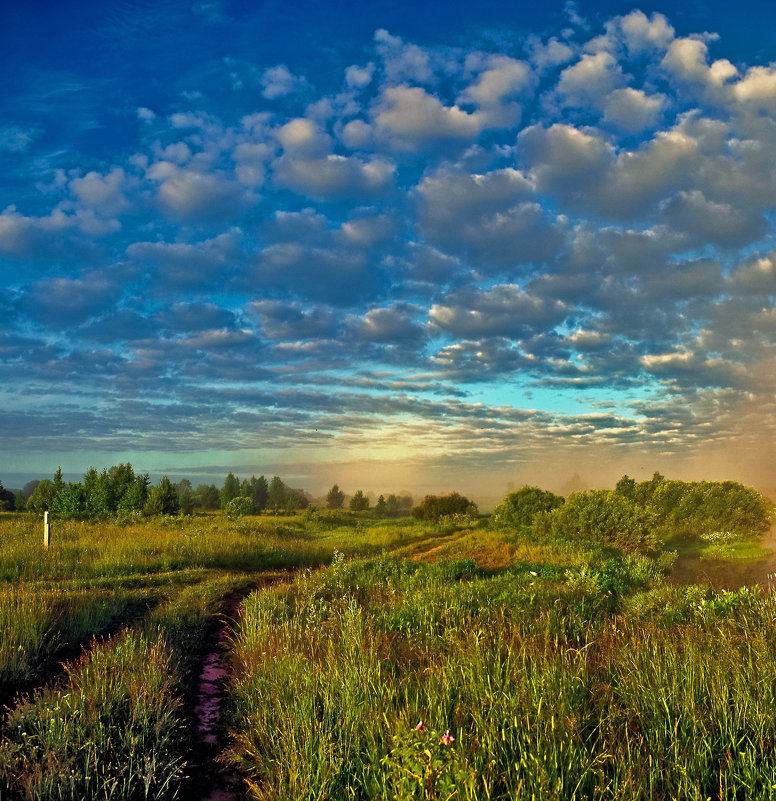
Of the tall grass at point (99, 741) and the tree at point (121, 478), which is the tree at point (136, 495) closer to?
the tree at point (121, 478)

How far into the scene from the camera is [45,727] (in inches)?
184

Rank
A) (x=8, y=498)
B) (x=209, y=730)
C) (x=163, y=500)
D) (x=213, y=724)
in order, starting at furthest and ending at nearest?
(x=8, y=498), (x=163, y=500), (x=213, y=724), (x=209, y=730)

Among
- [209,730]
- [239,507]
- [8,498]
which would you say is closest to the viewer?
[209,730]

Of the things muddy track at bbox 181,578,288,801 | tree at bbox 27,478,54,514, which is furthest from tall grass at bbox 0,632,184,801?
tree at bbox 27,478,54,514

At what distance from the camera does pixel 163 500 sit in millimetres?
36281

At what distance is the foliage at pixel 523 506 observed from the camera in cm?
2766

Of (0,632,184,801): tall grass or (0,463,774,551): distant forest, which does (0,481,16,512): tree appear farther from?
(0,632,184,801): tall grass

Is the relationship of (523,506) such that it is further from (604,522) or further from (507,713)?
(507,713)

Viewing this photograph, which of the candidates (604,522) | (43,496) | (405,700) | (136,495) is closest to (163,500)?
(136,495)

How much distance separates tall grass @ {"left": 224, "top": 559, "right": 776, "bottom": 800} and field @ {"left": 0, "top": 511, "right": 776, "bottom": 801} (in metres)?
0.03

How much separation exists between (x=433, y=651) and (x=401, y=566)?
880 cm

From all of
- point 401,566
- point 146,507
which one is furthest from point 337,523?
point 401,566

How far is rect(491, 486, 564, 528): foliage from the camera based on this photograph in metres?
27.7

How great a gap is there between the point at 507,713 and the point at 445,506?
36255 mm
